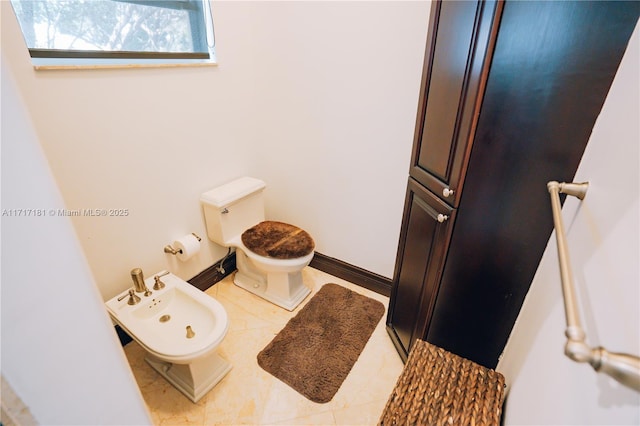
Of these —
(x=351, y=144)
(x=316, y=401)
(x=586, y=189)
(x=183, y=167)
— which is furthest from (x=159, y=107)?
(x=586, y=189)

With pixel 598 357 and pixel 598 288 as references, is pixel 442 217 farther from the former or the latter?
pixel 598 357

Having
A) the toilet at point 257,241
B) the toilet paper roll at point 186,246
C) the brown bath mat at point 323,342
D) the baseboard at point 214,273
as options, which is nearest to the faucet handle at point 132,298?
the toilet paper roll at point 186,246

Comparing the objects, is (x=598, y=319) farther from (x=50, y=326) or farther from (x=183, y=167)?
(x=183, y=167)

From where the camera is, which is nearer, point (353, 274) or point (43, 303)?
Answer: point (43, 303)

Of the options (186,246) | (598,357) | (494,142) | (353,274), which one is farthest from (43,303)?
(353,274)

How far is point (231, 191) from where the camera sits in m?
1.95

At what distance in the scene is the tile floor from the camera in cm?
138

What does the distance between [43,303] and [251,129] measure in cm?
183

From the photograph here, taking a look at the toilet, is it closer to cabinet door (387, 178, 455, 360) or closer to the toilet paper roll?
the toilet paper roll

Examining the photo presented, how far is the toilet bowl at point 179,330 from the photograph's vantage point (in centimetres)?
132

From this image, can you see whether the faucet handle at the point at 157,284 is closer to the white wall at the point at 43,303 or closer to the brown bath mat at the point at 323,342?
the brown bath mat at the point at 323,342

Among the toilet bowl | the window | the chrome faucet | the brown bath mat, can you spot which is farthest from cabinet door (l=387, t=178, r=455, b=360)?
the window

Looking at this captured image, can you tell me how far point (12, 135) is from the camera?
1.32 feet

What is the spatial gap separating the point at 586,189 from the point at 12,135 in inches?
43.5
